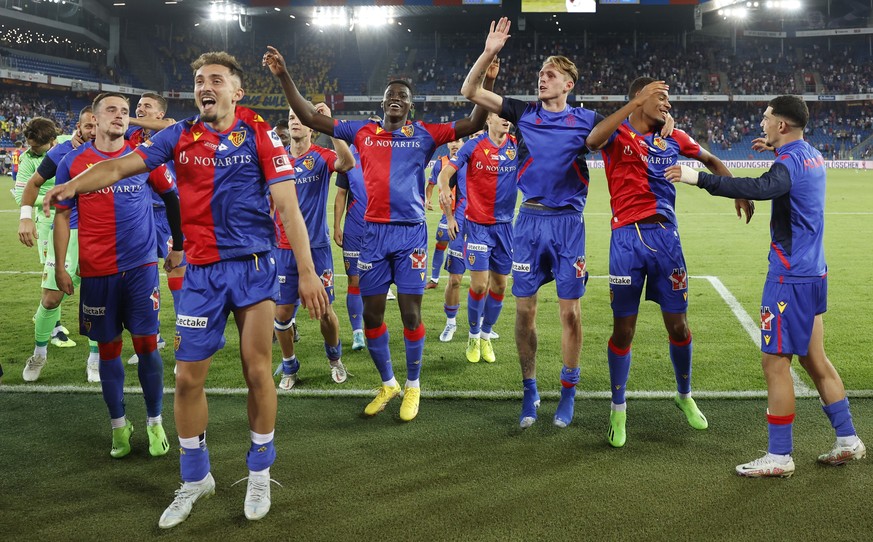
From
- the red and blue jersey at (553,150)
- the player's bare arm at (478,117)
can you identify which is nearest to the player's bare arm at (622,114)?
the red and blue jersey at (553,150)

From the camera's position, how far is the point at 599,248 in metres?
14.4

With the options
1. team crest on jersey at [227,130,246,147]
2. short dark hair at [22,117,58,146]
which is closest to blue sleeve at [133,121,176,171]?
team crest on jersey at [227,130,246,147]

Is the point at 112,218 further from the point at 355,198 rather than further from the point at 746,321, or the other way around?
the point at 746,321

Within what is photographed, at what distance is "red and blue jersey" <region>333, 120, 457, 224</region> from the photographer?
18.5ft

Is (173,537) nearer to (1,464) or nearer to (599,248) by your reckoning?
(1,464)

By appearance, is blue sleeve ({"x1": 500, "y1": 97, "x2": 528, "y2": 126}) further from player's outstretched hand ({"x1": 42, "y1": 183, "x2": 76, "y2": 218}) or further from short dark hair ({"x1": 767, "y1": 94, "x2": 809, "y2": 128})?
player's outstretched hand ({"x1": 42, "y1": 183, "x2": 76, "y2": 218})

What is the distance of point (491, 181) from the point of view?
7.62 meters

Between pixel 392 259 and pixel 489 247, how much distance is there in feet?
6.90

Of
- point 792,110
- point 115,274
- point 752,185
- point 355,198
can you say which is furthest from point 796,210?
point 115,274

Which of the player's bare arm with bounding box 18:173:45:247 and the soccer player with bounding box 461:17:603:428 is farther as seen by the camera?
the soccer player with bounding box 461:17:603:428

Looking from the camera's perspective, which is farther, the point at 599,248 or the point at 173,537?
the point at 599,248

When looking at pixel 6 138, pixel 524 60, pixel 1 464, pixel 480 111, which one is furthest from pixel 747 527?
pixel 524 60

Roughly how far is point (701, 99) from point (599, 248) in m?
43.8

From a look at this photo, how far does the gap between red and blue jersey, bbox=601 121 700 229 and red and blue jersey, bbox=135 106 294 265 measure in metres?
2.44
